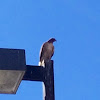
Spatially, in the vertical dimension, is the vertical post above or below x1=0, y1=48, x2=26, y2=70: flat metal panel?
below

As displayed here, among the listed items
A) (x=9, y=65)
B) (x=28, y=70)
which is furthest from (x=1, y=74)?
A: (x=28, y=70)

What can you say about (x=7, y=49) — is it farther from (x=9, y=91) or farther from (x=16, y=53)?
(x=9, y=91)

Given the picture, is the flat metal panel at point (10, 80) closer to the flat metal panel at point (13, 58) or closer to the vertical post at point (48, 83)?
the flat metal panel at point (13, 58)

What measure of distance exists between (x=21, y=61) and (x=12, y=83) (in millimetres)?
216

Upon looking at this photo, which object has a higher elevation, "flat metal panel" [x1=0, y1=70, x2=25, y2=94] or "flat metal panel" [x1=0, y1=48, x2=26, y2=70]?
"flat metal panel" [x1=0, y1=48, x2=26, y2=70]

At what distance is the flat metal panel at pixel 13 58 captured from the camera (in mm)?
2215

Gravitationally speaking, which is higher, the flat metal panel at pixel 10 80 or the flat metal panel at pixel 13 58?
the flat metal panel at pixel 13 58

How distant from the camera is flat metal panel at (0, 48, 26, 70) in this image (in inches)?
87.2

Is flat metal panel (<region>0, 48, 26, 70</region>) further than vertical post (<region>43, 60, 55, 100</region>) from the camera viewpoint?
No

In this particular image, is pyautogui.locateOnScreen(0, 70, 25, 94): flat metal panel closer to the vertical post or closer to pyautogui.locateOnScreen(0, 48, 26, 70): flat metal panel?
pyautogui.locateOnScreen(0, 48, 26, 70): flat metal panel

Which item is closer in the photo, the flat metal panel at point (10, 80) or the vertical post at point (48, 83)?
the flat metal panel at point (10, 80)

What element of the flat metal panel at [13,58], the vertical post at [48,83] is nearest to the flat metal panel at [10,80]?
the flat metal panel at [13,58]

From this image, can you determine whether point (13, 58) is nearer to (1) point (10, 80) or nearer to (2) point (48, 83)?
(1) point (10, 80)

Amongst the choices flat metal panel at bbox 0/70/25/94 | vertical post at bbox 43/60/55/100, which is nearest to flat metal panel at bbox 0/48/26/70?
flat metal panel at bbox 0/70/25/94
